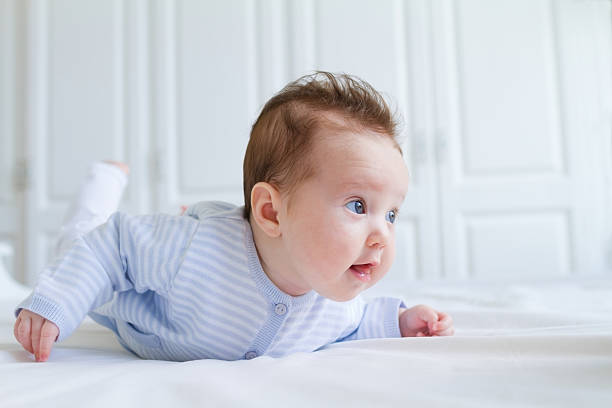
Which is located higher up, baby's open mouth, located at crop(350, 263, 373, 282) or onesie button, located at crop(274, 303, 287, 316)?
baby's open mouth, located at crop(350, 263, 373, 282)

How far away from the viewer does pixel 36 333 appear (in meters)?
0.69

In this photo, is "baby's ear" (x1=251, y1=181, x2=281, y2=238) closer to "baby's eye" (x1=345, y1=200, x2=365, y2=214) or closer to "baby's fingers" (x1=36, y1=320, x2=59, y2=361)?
"baby's eye" (x1=345, y1=200, x2=365, y2=214)

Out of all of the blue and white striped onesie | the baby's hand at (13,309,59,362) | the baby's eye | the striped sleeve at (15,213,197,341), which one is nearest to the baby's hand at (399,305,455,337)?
the blue and white striped onesie

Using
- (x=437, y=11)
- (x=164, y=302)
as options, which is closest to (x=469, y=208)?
(x=437, y=11)

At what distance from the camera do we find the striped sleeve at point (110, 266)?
70 centimetres

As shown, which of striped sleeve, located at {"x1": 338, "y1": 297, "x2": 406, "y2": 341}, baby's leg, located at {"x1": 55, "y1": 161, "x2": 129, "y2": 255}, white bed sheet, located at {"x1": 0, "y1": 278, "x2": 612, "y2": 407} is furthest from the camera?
baby's leg, located at {"x1": 55, "y1": 161, "x2": 129, "y2": 255}

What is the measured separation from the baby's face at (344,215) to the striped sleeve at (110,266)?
19 cm

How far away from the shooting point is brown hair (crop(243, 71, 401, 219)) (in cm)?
71

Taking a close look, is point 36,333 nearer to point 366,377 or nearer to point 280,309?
point 280,309

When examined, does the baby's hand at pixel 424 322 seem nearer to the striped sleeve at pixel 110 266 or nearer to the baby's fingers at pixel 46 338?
the striped sleeve at pixel 110 266

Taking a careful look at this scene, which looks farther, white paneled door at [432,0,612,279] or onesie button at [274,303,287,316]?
white paneled door at [432,0,612,279]

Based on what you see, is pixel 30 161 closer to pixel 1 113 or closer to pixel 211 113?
pixel 1 113

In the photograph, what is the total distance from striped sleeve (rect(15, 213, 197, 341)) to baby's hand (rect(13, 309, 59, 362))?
0.01 meters

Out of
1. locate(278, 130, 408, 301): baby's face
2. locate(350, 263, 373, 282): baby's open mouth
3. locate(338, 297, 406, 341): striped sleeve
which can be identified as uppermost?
locate(278, 130, 408, 301): baby's face
